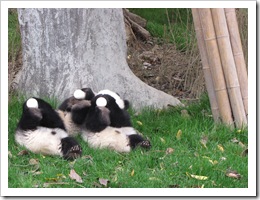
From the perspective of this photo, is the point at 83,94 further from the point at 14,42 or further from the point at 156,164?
the point at 14,42

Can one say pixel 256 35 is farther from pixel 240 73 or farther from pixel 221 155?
pixel 221 155

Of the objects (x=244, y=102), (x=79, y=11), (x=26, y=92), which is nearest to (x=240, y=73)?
(x=244, y=102)

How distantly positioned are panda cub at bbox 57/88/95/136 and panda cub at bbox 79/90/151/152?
12 cm

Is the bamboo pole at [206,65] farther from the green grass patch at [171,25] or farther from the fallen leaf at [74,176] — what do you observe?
the fallen leaf at [74,176]

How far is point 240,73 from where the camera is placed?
6.02m

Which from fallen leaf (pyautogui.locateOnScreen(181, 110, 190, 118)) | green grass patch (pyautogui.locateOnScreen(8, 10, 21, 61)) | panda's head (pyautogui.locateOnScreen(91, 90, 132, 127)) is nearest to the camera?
panda's head (pyautogui.locateOnScreen(91, 90, 132, 127))

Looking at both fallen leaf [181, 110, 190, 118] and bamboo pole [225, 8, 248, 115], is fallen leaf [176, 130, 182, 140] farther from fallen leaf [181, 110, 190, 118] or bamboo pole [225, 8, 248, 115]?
bamboo pole [225, 8, 248, 115]

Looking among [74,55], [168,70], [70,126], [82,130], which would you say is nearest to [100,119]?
[82,130]

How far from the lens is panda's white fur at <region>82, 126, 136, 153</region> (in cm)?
555

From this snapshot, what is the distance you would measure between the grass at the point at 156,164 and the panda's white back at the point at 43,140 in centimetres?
6

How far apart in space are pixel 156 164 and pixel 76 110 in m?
0.97

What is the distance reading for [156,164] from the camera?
5324 millimetres

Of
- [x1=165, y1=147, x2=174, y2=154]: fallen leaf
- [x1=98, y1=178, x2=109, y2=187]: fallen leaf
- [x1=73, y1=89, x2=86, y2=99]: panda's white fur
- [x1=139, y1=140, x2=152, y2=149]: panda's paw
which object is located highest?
[x1=73, y1=89, x2=86, y2=99]: panda's white fur

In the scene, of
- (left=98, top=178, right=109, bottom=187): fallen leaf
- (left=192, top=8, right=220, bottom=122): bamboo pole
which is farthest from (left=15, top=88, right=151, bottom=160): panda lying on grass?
(left=192, top=8, right=220, bottom=122): bamboo pole
